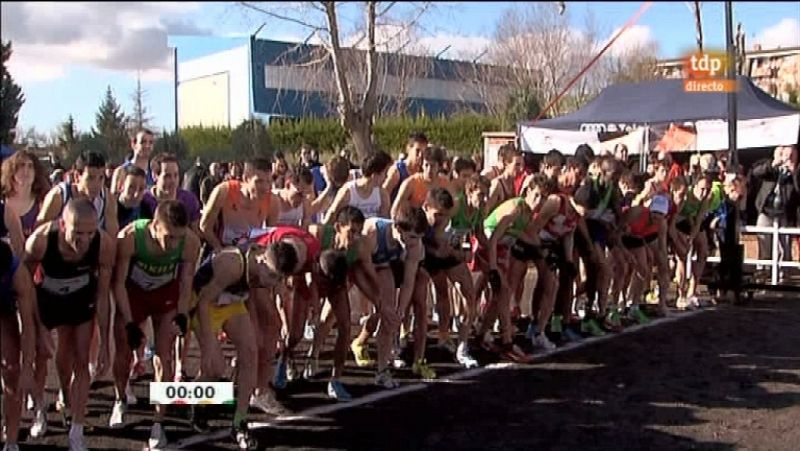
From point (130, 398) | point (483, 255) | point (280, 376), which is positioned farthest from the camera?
point (483, 255)

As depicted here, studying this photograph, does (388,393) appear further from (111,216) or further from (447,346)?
(111,216)

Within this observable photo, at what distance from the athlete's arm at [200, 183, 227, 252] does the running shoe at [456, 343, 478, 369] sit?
8.15ft

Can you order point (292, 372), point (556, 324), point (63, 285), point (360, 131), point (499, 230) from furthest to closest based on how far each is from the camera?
1. point (360, 131)
2. point (556, 324)
3. point (499, 230)
4. point (292, 372)
5. point (63, 285)

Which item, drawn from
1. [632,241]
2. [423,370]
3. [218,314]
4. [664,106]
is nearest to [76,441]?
[218,314]

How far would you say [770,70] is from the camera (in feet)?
87.7

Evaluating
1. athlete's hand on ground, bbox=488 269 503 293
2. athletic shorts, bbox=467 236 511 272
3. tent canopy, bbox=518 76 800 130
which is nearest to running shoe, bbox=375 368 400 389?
athlete's hand on ground, bbox=488 269 503 293

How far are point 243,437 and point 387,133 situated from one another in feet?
81.2

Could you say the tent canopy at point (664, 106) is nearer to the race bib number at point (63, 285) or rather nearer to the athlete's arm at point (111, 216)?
the athlete's arm at point (111, 216)

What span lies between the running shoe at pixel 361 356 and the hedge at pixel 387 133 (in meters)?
19.1

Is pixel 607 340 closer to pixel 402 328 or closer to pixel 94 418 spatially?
pixel 402 328

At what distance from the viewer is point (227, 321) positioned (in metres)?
6.34

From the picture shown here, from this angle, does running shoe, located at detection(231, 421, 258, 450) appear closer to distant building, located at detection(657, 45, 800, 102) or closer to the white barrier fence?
the white barrier fence

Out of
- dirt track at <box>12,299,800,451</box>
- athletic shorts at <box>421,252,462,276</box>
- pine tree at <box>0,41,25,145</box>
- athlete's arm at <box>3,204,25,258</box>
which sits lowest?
dirt track at <box>12,299,800,451</box>

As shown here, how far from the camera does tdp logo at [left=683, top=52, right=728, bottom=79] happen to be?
13138 millimetres
